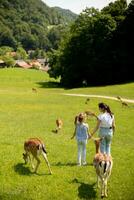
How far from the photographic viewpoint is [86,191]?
1731 centimetres

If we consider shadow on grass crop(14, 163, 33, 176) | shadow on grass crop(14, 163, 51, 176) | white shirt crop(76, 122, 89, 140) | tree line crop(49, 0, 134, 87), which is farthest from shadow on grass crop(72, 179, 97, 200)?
tree line crop(49, 0, 134, 87)

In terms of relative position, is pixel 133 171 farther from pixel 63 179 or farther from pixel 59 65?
pixel 59 65

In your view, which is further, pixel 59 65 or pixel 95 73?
pixel 59 65

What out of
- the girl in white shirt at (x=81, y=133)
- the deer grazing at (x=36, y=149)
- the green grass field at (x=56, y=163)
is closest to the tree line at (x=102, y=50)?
the green grass field at (x=56, y=163)

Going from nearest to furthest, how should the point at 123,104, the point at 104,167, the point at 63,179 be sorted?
the point at 104,167, the point at 63,179, the point at 123,104

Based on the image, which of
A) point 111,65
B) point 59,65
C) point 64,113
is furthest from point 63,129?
point 59,65

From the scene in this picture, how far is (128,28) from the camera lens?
276 feet

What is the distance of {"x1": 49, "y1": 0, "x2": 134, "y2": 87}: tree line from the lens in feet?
271

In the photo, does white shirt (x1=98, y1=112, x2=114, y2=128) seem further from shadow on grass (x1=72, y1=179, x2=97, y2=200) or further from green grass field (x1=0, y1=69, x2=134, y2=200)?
shadow on grass (x1=72, y1=179, x2=97, y2=200)

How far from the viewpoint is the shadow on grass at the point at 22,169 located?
746 inches

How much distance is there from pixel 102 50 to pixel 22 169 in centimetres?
6459

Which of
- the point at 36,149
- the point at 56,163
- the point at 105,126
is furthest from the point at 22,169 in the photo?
the point at 105,126

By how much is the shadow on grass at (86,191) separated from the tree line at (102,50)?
2528 inches

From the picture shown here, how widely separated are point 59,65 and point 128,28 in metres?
15.1
